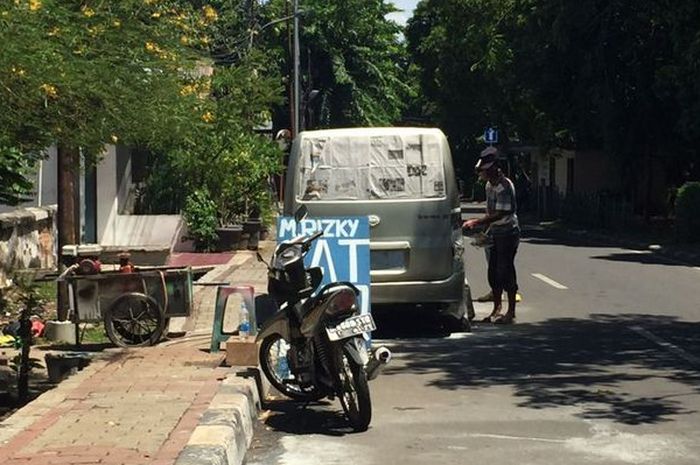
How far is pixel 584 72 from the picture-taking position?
3234cm

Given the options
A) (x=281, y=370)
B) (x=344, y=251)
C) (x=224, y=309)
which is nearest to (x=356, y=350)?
(x=281, y=370)

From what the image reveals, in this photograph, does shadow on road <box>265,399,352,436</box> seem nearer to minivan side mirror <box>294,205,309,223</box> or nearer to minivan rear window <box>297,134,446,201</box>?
minivan side mirror <box>294,205,309,223</box>

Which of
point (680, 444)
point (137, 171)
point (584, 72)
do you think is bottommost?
point (680, 444)

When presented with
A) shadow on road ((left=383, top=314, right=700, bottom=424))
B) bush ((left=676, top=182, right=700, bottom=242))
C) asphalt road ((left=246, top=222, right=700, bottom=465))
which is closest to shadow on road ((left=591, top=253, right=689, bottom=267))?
bush ((left=676, top=182, right=700, bottom=242))

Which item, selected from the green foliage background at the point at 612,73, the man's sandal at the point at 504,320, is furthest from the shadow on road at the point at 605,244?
the man's sandal at the point at 504,320

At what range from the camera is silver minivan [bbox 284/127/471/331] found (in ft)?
39.4

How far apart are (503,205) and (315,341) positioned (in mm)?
5693

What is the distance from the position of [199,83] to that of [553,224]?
1197 inches

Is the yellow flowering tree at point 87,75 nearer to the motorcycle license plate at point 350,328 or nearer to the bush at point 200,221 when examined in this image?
the motorcycle license plate at point 350,328

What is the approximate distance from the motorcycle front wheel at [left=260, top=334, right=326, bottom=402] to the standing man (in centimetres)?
491

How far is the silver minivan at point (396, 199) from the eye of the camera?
1202cm

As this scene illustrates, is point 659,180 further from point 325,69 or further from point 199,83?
point 199,83

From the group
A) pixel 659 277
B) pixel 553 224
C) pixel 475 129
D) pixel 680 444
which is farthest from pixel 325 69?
pixel 680 444

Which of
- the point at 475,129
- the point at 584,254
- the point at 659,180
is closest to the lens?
the point at 584,254
